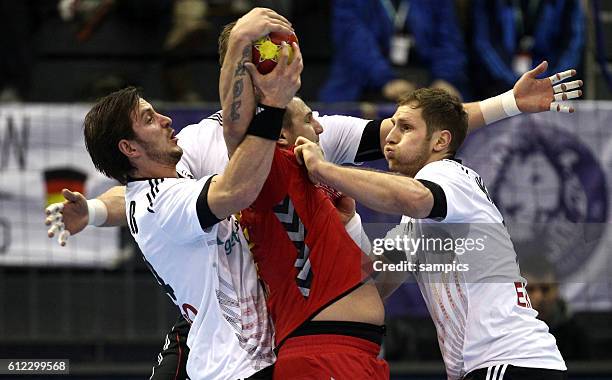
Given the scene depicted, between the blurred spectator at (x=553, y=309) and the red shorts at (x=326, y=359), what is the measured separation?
4194 millimetres

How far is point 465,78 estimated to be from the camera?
1185 cm

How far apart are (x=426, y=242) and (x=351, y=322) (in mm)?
798

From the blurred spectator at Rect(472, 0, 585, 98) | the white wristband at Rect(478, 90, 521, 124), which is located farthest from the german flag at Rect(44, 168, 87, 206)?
the white wristband at Rect(478, 90, 521, 124)

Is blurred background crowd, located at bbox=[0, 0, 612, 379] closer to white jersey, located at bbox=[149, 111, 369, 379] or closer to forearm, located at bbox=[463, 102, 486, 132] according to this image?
forearm, located at bbox=[463, 102, 486, 132]

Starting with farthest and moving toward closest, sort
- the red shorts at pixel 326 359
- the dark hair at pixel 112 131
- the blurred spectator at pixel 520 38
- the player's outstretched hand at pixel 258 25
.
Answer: the blurred spectator at pixel 520 38 < the dark hair at pixel 112 131 < the red shorts at pixel 326 359 < the player's outstretched hand at pixel 258 25

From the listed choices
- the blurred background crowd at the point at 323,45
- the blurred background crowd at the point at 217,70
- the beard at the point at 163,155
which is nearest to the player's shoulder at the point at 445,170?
the beard at the point at 163,155

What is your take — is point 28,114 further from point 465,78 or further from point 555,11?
point 555,11

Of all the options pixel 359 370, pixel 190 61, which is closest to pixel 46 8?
pixel 190 61

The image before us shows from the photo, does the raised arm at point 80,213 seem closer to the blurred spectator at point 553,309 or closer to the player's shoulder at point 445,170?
the player's shoulder at point 445,170

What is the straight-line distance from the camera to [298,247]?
5852mm

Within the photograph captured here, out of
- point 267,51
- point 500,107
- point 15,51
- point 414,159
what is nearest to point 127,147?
point 267,51

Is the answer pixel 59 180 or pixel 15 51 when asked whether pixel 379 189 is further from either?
pixel 15 51

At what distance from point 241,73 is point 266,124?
27cm

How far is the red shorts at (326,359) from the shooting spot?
5.68 meters
